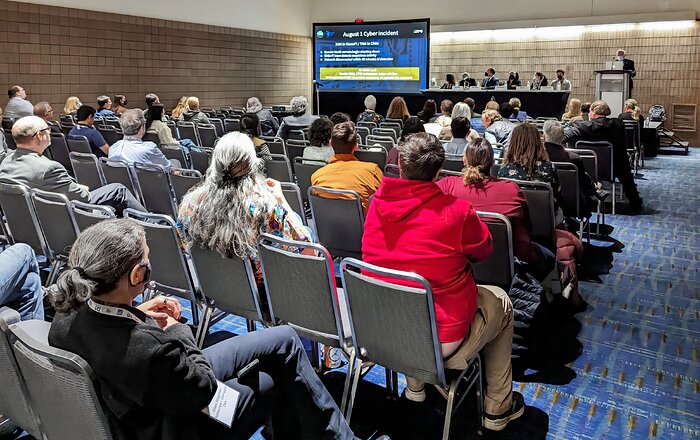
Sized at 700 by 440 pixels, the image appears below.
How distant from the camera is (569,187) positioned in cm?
518

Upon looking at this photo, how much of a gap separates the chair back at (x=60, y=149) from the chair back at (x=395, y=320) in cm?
598

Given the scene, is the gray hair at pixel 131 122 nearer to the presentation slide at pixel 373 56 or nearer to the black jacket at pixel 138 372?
the black jacket at pixel 138 372

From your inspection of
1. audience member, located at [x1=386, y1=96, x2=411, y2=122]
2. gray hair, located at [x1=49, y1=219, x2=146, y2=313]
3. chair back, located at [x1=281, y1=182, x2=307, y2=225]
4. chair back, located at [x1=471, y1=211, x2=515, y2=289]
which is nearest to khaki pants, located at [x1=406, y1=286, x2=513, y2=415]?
chair back, located at [x1=471, y1=211, x2=515, y2=289]

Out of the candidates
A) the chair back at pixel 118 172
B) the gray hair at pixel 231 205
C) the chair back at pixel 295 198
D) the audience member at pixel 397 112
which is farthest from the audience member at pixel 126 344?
the audience member at pixel 397 112

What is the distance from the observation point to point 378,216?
8.57ft

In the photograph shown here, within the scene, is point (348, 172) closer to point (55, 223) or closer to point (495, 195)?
point (495, 195)

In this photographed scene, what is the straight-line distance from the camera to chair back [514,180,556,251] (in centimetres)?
399

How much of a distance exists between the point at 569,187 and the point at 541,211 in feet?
4.28

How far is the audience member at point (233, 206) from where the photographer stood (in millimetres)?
2814

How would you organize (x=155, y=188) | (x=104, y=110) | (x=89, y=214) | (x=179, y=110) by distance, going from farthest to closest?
(x=179, y=110)
(x=104, y=110)
(x=155, y=188)
(x=89, y=214)

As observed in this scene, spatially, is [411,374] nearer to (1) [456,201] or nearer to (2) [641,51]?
(1) [456,201]

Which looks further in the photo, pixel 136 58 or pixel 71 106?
pixel 136 58

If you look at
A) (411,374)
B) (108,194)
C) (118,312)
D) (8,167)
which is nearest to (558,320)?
(411,374)

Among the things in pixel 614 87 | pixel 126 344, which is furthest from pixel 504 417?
pixel 614 87
